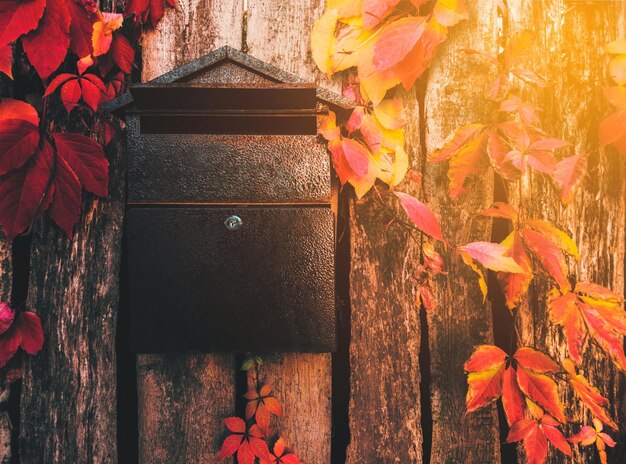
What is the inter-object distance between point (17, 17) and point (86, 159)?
396 millimetres

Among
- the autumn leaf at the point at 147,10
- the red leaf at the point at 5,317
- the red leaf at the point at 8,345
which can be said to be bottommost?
the red leaf at the point at 8,345

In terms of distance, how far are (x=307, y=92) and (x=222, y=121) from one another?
25 cm

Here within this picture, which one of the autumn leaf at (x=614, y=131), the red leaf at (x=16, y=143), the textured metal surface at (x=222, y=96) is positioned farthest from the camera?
the autumn leaf at (x=614, y=131)

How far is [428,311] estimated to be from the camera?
1.31 meters

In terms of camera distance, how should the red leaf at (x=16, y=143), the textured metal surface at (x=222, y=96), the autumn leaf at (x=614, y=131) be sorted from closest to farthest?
1. the textured metal surface at (x=222, y=96)
2. the red leaf at (x=16, y=143)
3. the autumn leaf at (x=614, y=131)

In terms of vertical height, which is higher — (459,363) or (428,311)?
(428,311)

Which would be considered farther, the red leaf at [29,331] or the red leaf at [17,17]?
the red leaf at [29,331]

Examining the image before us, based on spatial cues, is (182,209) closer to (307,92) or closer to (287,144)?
(287,144)

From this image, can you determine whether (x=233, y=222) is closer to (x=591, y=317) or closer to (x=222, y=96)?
(x=222, y=96)

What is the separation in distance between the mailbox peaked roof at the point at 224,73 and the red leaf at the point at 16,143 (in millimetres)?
253

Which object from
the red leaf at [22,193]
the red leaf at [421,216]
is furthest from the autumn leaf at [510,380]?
the red leaf at [22,193]

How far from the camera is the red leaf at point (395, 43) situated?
1121 millimetres

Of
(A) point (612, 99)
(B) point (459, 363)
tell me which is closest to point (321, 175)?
(B) point (459, 363)

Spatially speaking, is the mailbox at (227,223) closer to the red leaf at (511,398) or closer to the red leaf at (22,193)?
the red leaf at (22,193)
